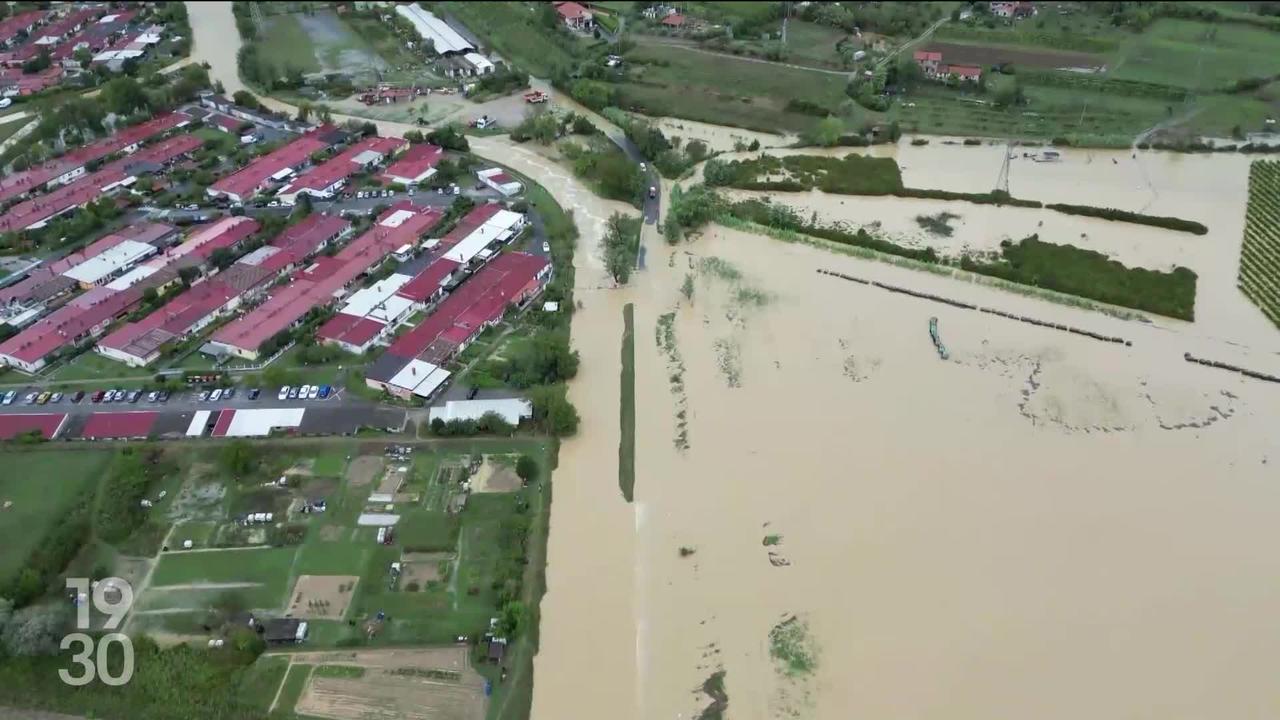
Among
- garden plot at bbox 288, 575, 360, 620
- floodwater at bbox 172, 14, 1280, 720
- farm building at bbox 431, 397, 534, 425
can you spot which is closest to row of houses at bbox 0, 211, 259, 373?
farm building at bbox 431, 397, 534, 425

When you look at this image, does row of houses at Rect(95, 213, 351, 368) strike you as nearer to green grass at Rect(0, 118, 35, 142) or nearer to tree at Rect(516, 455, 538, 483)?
tree at Rect(516, 455, 538, 483)

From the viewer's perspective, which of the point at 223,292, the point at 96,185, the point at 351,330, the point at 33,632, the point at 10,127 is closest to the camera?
the point at 33,632

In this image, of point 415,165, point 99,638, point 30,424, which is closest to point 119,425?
point 30,424

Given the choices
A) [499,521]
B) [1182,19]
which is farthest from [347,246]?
[1182,19]

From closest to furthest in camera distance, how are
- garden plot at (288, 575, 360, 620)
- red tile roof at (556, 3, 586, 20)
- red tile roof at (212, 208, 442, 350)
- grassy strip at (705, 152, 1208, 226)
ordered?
1. garden plot at (288, 575, 360, 620)
2. red tile roof at (212, 208, 442, 350)
3. grassy strip at (705, 152, 1208, 226)
4. red tile roof at (556, 3, 586, 20)

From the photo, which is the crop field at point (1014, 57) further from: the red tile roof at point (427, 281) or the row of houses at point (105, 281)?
the row of houses at point (105, 281)

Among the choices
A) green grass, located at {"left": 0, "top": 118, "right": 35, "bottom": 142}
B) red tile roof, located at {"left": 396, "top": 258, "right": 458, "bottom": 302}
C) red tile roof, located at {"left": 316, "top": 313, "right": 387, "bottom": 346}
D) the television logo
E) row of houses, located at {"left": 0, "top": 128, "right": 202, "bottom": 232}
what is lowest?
the television logo

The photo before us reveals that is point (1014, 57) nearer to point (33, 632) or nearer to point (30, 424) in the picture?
point (30, 424)
